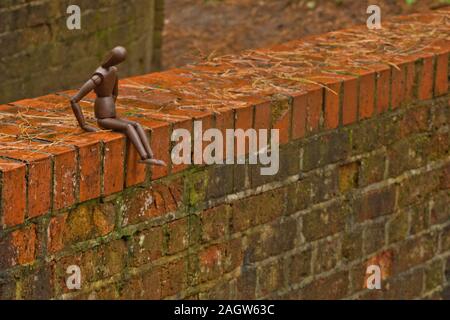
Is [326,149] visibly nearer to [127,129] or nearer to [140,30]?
[127,129]

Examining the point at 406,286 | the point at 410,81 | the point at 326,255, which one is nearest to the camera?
the point at 326,255

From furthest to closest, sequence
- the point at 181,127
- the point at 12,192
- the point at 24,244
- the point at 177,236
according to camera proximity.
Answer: the point at 177,236 < the point at 181,127 < the point at 24,244 < the point at 12,192

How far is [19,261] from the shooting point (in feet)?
11.4

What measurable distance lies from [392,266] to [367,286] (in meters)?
0.14

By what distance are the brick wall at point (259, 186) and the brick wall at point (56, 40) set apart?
2.29 m

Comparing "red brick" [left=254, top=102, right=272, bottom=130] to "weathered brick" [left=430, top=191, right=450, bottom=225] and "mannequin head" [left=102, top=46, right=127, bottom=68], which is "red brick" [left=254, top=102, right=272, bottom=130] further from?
"weathered brick" [left=430, top=191, right=450, bottom=225]

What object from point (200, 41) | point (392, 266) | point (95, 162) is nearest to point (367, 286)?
point (392, 266)

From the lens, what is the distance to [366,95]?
14.8 ft

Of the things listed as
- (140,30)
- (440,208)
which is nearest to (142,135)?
(440,208)

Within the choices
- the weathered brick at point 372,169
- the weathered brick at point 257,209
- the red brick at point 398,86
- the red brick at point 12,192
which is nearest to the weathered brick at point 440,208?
the weathered brick at point 372,169

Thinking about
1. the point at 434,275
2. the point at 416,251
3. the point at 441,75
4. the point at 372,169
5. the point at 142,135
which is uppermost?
the point at 142,135

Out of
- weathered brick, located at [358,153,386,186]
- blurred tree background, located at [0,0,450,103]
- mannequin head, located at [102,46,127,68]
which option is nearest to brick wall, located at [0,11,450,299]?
weathered brick, located at [358,153,386,186]

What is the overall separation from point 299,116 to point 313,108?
3.0 inches

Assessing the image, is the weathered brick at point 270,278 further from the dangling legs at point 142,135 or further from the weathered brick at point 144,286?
the dangling legs at point 142,135
